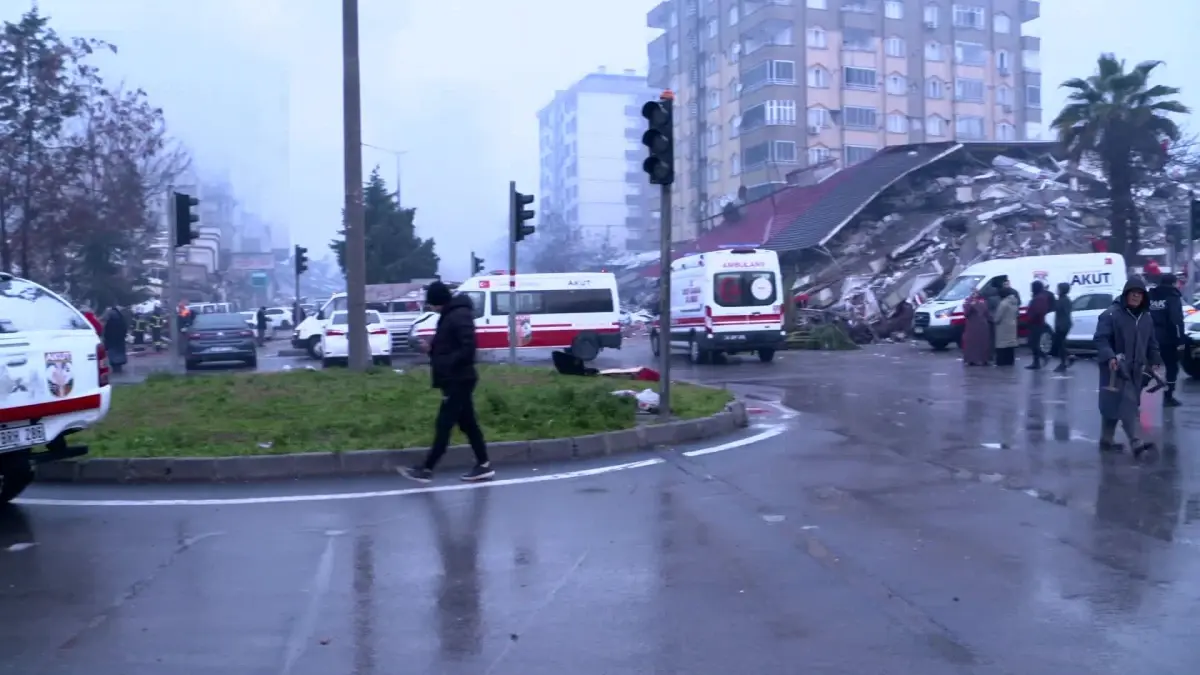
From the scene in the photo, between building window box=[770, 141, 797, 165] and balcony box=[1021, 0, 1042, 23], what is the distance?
22.9 metres

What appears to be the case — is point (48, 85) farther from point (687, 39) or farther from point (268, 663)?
point (687, 39)

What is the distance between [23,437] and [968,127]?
75.1m

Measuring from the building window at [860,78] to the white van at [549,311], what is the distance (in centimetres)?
4442

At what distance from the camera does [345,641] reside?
18.5 feet

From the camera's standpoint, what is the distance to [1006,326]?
923 inches

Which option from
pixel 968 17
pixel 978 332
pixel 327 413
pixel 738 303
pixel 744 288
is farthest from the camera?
pixel 968 17

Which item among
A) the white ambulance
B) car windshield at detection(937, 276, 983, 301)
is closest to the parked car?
the white ambulance

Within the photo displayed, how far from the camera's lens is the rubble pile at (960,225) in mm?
40188

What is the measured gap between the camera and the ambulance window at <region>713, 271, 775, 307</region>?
27062 mm

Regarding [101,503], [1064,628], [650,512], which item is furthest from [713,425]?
[1064,628]

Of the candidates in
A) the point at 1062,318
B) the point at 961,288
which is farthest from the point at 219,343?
the point at 1062,318

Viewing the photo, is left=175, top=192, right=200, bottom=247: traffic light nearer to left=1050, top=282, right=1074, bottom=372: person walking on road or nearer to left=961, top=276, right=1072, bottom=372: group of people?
left=961, top=276, right=1072, bottom=372: group of people

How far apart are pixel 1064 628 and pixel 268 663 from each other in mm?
3749

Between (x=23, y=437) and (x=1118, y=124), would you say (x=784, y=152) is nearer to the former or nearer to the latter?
(x=1118, y=124)
